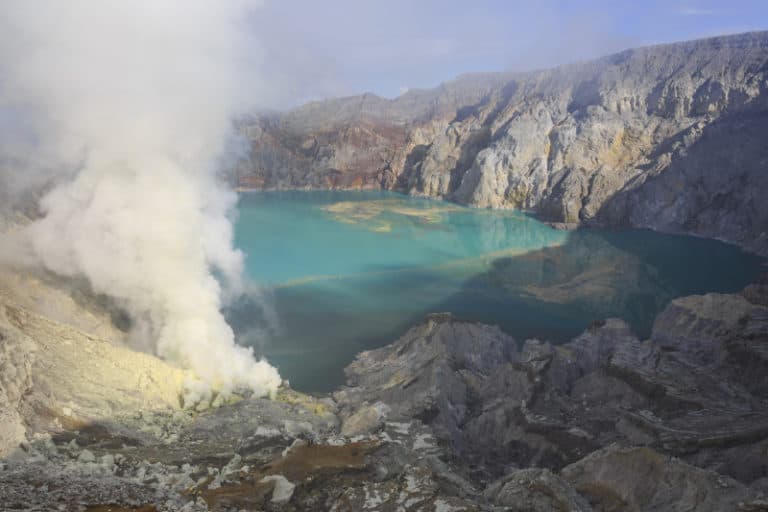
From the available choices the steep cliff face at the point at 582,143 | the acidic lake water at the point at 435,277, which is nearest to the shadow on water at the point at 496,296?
the acidic lake water at the point at 435,277

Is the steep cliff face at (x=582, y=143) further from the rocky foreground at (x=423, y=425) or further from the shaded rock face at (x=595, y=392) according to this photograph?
the rocky foreground at (x=423, y=425)

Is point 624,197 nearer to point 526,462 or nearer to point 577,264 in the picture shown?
point 577,264

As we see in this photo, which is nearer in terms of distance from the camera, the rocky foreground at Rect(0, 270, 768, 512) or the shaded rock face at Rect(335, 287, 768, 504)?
the rocky foreground at Rect(0, 270, 768, 512)

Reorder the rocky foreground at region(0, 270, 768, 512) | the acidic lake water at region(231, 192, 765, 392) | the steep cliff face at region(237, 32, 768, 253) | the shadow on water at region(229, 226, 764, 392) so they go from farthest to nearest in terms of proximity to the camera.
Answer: the steep cliff face at region(237, 32, 768, 253)
the acidic lake water at region(231, 192, 765, 392)
the shadow on water at region(229, 226, 764, 392)
the rocky foreground at region(0, 270, 768, 512)

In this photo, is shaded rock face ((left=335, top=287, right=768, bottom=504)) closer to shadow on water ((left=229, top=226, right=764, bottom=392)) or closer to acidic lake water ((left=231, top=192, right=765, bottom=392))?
shadow on water ((left=229, top=226, right=764, bottom=392))

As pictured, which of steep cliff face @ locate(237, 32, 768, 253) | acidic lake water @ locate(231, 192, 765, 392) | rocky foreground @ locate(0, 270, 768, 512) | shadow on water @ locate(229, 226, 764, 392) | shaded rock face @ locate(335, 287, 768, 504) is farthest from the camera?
steep cliff face @ locate(237, 32, 768, 253)

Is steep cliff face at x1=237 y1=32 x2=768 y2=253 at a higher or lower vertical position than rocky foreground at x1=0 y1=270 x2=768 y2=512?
higher

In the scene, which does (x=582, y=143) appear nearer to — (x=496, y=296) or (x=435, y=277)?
(x=435, y=277)

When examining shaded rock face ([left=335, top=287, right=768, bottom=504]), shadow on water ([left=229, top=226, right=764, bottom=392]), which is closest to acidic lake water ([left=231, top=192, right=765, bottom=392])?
shadow on water ([left=229, top=226, right=764, bottom=392])
